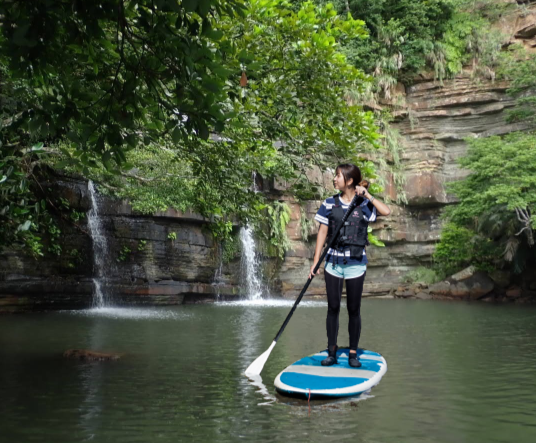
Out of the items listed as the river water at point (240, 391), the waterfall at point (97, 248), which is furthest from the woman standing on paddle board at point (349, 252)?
the waterfall at point (97, 248)

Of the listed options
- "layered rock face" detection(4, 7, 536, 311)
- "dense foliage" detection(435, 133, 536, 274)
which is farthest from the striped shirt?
"dense foliage" detection(435, 133, 536, 274)

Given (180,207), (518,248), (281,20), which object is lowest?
(518,248)

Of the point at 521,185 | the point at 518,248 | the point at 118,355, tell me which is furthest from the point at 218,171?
the point at 518,248

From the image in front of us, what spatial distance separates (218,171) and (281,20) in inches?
74.9

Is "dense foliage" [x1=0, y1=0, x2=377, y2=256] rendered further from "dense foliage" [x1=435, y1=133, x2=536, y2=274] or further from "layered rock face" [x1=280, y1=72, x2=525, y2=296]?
"layered rock face" [x1=280, y1=72, x2=525, y2=296]

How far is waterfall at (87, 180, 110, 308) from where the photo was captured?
1795 centimetres

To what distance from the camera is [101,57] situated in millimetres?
4703

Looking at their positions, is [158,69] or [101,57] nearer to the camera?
[158,69]

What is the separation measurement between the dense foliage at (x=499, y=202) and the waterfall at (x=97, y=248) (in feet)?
42.5

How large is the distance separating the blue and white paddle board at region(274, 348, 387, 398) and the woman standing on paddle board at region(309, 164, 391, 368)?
16 cm

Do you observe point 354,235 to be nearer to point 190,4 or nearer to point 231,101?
point 231,101

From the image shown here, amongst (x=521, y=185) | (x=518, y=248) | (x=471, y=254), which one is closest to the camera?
(x=521, y=185)

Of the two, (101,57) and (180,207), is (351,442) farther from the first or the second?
(180,207)

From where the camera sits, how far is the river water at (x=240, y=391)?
3.89m
